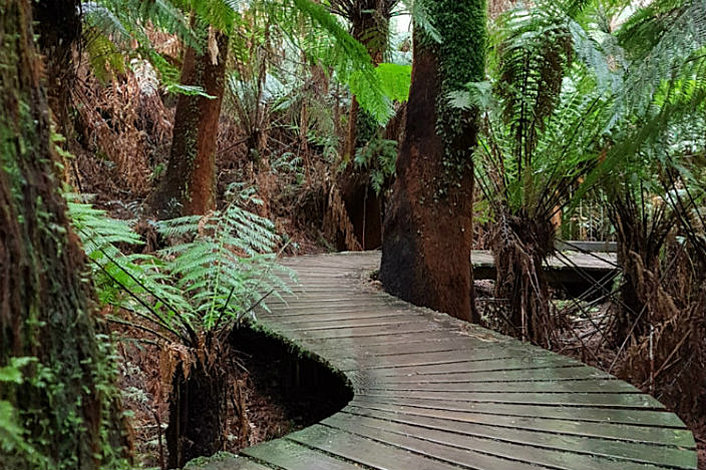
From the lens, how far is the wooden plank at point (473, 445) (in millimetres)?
1578

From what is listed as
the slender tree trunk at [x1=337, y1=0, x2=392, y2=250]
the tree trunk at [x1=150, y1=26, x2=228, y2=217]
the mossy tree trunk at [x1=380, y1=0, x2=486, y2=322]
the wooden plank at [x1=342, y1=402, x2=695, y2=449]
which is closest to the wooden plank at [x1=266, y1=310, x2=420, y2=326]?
the mossy tree trunk at [x1=380, y1=0, x2=486, y2=322]

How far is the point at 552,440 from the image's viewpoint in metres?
1.74

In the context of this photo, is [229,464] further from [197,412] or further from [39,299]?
[39,299]

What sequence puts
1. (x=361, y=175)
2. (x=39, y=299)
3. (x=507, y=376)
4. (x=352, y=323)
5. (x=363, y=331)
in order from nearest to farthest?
1. (x=39, y=299)
2. (x=507, y=376)
3. (x=363, y=331)
4. (x=352, y=323)
5. (x=361, y=175)

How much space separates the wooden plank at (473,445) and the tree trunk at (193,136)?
10.7ft

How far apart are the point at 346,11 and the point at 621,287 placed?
172 inches

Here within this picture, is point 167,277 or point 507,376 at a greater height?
point 167,277

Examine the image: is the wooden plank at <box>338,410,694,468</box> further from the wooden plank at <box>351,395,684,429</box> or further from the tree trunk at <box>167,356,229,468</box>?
the tree trunk at <box>167,356,229,468</box>

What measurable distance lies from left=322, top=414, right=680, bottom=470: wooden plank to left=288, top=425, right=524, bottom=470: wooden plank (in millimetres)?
26

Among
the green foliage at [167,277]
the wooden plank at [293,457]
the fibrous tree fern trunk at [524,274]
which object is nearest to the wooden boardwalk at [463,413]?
the wooden plank at [293,457]

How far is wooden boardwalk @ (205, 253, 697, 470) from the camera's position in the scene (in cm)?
161

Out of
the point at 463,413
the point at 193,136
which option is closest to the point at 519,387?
the point at 463,413

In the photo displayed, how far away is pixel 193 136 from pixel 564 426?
3.78 metres

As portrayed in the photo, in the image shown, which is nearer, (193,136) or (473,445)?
(473,445)
